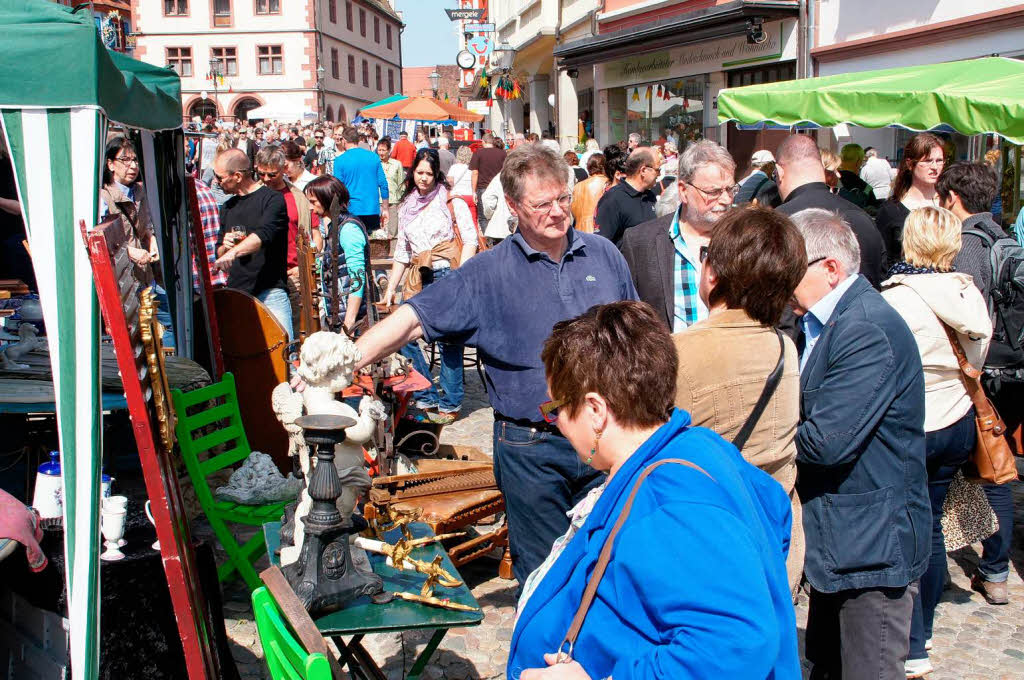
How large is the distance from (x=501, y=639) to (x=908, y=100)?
5057 mm

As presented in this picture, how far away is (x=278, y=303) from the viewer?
6707 millimetres

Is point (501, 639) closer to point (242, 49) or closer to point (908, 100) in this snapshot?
point (908, 100)

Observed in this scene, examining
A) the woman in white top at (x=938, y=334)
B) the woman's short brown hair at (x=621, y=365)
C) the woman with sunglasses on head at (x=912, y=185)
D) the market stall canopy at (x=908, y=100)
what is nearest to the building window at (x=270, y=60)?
the market stall canopy at (x=908, y=100)

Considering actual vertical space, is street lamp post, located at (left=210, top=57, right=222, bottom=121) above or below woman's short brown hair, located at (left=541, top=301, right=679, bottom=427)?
above

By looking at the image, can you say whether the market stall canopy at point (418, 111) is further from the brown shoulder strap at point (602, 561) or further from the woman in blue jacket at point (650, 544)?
the brown shoulder strap at point (602, 561)

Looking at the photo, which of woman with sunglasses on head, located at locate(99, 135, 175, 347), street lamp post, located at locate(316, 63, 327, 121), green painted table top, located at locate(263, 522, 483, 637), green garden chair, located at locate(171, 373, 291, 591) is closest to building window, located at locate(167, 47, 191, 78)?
street lamp post, located at locate(316, 63, 327, 121)

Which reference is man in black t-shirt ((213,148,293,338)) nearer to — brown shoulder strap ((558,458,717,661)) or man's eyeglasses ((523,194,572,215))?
man's eyeglasses ((523,194,572,215))

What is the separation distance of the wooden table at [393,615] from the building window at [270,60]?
198 feet

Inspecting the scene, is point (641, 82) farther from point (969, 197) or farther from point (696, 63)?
point (969, 197)

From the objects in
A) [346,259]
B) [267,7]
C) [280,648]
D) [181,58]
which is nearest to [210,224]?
[346,259]

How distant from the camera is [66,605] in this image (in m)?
3.30

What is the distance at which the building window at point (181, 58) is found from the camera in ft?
195

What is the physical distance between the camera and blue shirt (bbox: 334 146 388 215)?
37.5ft

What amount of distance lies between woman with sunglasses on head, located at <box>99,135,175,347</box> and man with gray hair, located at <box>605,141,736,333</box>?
2.55m
